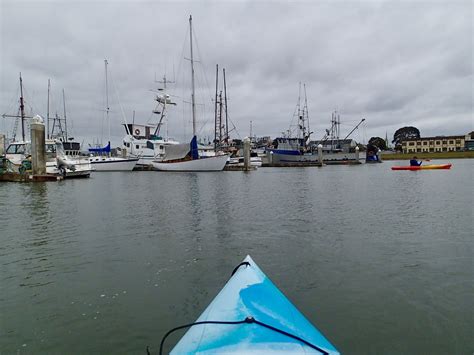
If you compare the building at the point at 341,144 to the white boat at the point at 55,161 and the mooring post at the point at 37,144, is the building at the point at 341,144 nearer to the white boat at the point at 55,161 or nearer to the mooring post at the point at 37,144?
the white boat at the point at 55,161

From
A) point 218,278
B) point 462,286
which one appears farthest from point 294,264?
point 462,286

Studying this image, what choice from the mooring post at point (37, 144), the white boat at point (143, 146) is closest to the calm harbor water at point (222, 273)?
the mooring post at point (37, 144)

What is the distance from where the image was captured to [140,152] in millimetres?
74500

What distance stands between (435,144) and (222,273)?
17648 cm

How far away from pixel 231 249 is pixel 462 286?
6099 mm

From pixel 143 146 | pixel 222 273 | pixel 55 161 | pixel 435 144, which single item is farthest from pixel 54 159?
pixel 435 144

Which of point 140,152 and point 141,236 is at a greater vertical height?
point 140,152

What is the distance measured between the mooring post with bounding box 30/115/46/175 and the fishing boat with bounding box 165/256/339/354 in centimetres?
3687

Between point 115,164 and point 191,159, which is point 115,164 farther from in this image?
point 191,159

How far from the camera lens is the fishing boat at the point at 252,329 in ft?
13.2

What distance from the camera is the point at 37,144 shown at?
3603cm

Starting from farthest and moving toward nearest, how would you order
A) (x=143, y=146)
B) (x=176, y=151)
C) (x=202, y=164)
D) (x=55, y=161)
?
(x=143, y=146)
(x=176, y=151)
(x=202, y=164)
(x=55, y=161)

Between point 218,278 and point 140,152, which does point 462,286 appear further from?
point 140,152

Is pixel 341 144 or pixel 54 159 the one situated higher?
pixel 341 144
